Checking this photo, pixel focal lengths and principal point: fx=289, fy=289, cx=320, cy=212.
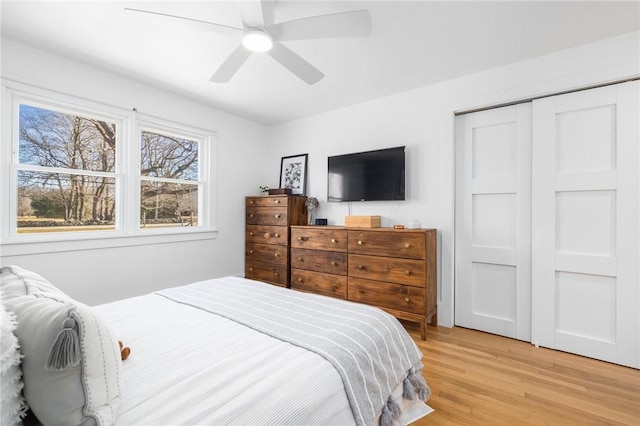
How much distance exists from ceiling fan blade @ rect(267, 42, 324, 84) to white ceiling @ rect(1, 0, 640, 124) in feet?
0.91

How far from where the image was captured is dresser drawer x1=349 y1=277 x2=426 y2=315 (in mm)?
2643

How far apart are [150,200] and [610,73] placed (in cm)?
438

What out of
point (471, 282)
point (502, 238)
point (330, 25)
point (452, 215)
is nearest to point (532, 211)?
point (502, 238)

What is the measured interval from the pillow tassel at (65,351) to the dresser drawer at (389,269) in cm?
244

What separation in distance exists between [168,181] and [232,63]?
1947 mm

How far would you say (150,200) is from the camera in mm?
3283

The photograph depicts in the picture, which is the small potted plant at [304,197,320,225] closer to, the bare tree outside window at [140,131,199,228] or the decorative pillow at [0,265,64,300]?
the bare tree outside window at [140,131,199,228]

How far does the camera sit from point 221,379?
97cm

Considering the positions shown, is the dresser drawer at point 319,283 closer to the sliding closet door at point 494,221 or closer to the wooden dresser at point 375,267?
the wooden dresser at point 375,267

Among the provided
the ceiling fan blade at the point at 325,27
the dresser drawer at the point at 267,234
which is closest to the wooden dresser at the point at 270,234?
the dresser drawer at the point at 267,234

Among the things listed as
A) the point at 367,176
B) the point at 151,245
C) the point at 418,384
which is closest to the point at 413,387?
the point at 418,384

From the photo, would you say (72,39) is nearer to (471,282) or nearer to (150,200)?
(150,200)

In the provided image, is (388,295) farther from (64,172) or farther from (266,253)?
(64,172)

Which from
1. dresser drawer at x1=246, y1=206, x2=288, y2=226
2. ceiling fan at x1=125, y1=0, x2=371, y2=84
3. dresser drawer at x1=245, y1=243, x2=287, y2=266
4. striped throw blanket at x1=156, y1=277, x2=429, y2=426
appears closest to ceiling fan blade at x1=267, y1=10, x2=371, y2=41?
ceiling fan at x1=125, y1=0, x2=371, y2=84
